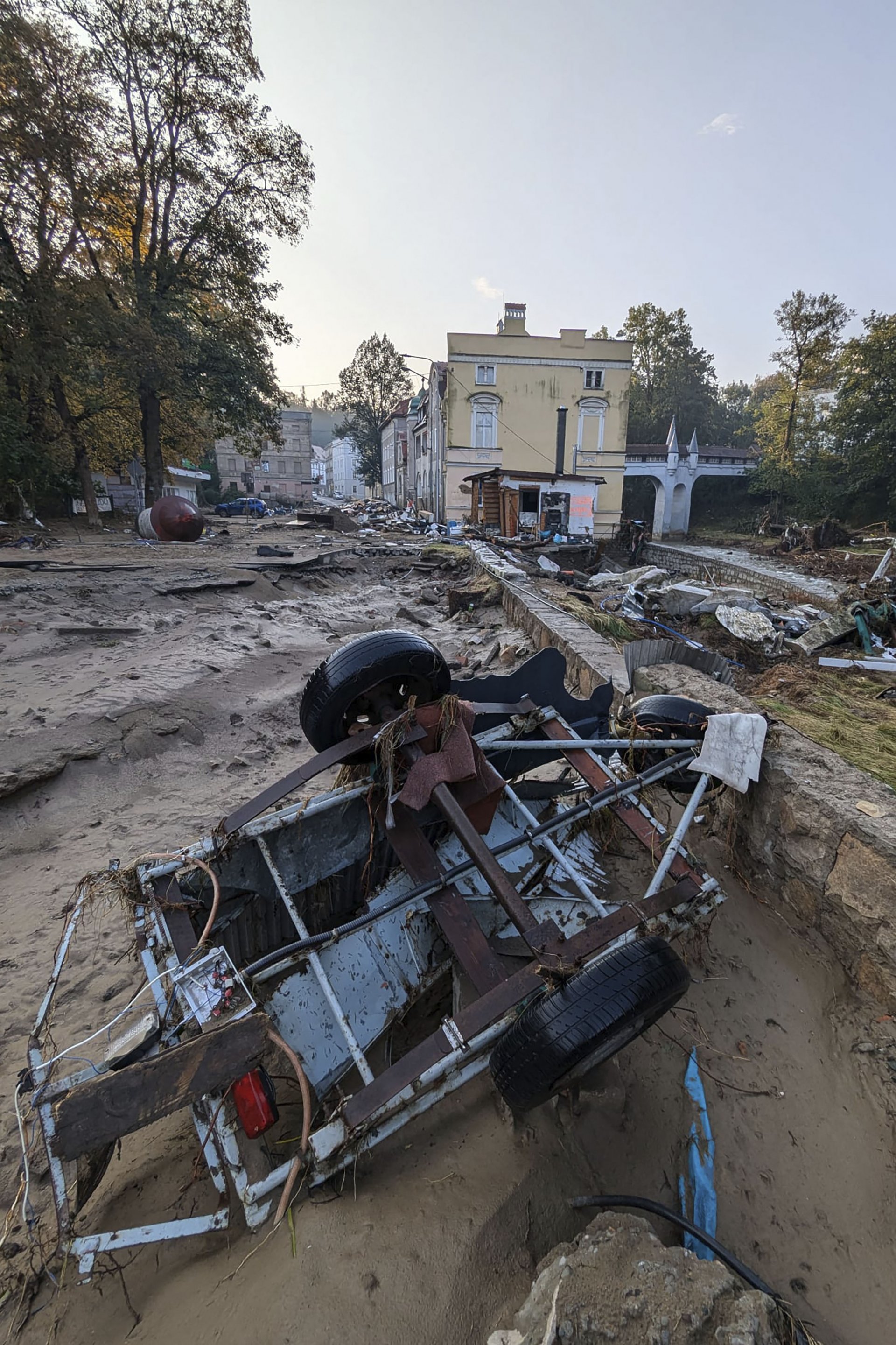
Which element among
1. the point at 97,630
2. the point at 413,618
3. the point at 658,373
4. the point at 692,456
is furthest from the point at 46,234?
the point at 658,373

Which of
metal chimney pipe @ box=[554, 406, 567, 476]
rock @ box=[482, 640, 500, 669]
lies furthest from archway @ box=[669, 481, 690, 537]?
rock @ box=[482, 640, 500, 669]

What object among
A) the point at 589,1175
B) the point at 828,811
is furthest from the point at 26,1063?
the point at 828,811

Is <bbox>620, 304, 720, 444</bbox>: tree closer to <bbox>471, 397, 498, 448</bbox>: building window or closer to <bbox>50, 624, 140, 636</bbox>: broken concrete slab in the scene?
<bbox>471, 397, 498, 448</bbox>: building window

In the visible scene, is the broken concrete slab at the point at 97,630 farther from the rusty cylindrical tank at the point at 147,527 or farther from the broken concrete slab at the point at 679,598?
the rusty cylindrical tank at the point at 147,527

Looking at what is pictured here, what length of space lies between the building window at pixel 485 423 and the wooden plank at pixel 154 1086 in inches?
1194

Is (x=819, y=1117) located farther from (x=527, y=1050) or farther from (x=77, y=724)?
(x=77, y=724)

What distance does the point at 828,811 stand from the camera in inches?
116

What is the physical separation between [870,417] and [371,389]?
37718 mm

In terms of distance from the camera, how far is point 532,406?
95.2ft

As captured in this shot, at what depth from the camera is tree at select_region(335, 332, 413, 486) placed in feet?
160

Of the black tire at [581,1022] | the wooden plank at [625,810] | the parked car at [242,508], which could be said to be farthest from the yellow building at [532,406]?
the black tire at [581,1022]

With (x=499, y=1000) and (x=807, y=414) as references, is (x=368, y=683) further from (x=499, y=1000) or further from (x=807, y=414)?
(x=807, y=414)

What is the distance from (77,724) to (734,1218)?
5879mm

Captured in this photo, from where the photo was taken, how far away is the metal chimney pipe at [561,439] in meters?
29.0
